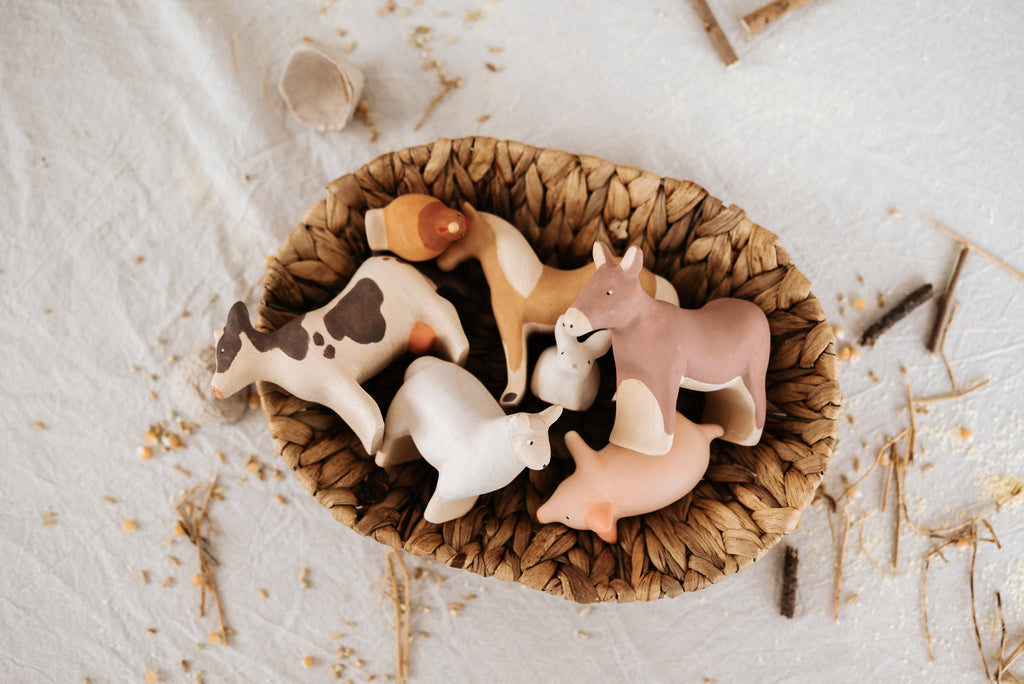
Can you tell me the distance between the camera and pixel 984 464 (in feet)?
2.46

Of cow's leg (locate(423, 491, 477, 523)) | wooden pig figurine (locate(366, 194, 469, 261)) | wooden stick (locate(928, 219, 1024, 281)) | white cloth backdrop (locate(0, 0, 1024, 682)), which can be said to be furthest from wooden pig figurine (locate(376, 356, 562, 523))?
wooden stick (locate(928, 219, 1024, 281))

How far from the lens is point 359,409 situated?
0.56m

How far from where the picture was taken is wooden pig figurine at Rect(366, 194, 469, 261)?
0.59m

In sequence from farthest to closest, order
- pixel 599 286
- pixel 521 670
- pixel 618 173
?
pixel 521 670
pixel 618 173
pixel 599 286

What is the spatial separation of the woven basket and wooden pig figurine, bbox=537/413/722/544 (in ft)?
0.13

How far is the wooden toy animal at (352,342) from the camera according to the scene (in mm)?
560

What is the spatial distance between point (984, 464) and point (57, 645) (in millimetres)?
1052

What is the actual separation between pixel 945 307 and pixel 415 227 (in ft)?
1.94

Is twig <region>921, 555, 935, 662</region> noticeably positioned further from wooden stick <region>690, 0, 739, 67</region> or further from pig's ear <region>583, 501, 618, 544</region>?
wooden stick <region>690, 0, 739, 67</region>

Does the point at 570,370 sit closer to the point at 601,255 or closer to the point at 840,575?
the point at 601,255

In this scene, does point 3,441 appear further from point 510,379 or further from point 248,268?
point 510,379

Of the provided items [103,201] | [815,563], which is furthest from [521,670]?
[103,201]

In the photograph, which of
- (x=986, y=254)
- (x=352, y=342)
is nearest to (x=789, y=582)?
(x=986, y=254)

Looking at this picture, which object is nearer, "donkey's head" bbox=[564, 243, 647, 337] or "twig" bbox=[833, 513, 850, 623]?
"donkey's head" bbox=[564, 243, 647, 337]
